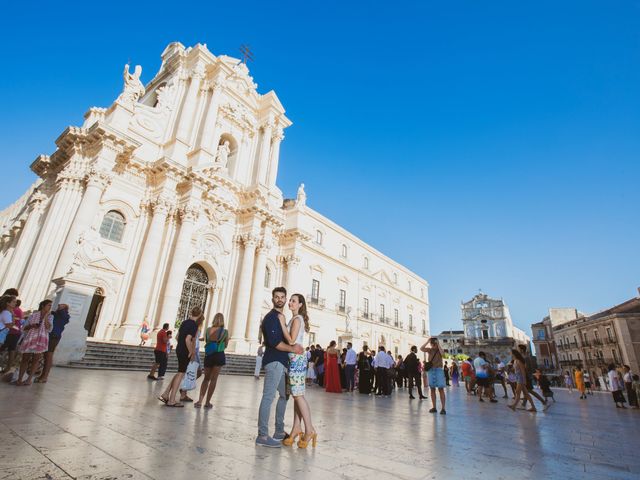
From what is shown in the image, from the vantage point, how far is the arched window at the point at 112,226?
15.4 meters

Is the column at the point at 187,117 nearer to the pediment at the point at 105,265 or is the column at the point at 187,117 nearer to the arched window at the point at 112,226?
the arched window at the point at 112,226

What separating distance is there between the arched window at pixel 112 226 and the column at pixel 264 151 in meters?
8.64

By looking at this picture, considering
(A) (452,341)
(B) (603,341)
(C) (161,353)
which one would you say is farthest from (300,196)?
(A) (452,341)

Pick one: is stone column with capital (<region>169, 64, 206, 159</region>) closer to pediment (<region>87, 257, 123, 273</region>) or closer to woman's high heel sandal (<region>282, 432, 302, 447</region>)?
pediment (<region>87, 257, 123, 273</region>)

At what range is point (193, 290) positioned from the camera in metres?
18.1

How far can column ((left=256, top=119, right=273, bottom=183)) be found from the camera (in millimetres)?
22641

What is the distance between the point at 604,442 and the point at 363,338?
87.1 feet

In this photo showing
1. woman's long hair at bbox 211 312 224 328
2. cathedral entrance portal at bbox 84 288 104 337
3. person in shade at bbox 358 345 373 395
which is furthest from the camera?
cathedral entrance portal at bbox 84 288 104 337

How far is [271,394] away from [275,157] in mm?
22364

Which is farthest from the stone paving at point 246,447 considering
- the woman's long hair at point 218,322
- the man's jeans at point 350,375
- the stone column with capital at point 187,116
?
the stone column with capital at point 187,116

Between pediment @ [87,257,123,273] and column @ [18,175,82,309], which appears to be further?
pediment @ [87,257,123,273]

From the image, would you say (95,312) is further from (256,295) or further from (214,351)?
(214,351)

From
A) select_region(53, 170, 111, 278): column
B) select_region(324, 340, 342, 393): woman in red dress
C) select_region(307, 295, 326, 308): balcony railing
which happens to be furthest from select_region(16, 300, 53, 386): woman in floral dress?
select_region(307, 295, 326, 308): balcony railing

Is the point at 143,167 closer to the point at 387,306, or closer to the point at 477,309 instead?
the point at 387,306
